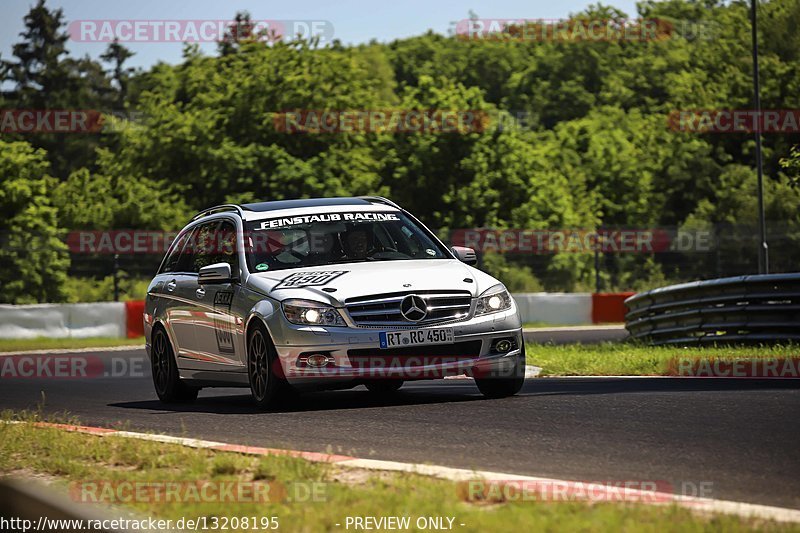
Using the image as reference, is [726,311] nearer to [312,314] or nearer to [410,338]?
[410,338]

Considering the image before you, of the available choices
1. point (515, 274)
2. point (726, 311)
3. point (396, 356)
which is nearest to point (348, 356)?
point (396, 356)

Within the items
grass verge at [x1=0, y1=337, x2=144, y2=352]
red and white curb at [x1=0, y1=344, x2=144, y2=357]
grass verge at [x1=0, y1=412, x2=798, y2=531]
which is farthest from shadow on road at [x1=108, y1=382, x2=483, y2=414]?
grass verge at [x1=0, y1=337, x2=144, y2=352]

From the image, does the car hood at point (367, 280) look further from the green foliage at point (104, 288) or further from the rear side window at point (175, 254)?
the green foliage at point (104, 288)

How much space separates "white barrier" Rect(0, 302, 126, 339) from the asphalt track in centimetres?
1676

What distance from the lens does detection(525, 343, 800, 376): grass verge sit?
14625mm

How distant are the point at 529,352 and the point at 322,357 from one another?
7.93 metres

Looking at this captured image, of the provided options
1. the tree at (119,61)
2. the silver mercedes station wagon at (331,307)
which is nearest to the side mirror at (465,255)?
the silver mercedes station wagon at (331,307)

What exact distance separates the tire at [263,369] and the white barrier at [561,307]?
23.8 meters

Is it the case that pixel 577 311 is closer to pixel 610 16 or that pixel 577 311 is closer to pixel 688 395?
pixel 688 395

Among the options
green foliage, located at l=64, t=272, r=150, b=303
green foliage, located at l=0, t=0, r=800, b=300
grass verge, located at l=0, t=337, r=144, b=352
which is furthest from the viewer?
green foliage, located at l=0, t=0, r=800, b=300

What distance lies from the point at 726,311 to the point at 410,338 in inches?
323

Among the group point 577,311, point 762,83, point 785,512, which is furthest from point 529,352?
point 762,83

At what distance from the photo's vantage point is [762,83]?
2387 inches

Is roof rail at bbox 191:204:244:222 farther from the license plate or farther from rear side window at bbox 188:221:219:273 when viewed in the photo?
the license plate
